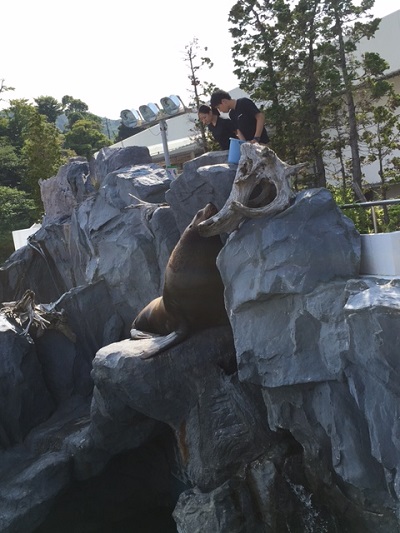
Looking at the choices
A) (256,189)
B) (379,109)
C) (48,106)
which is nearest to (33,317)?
(256,189)

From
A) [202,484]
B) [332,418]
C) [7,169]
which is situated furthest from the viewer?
[7,169]

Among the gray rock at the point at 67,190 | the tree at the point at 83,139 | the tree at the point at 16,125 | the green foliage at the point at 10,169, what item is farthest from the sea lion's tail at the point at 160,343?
the tree at the point at 83,139

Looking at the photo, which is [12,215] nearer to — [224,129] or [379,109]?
[379,109]

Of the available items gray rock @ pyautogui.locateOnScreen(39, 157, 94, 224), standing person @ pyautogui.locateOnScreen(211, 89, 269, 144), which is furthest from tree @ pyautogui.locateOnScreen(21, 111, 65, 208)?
standing person @ pyautogui.locateOnScreen(211, 89, 269, 144)

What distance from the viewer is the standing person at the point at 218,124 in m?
7.88

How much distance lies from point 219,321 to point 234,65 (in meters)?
7.59

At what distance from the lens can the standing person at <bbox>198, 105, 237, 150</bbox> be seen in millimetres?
7879

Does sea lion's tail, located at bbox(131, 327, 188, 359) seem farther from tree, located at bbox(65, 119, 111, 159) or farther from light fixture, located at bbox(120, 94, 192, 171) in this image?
tree, located at bbox(65, 119, 111, 159)

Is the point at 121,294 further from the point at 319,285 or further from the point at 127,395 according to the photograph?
the point at 319,285

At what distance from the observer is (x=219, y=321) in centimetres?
811

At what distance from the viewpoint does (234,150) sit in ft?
25.3

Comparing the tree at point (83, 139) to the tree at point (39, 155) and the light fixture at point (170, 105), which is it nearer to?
the tree at point (39, 155)

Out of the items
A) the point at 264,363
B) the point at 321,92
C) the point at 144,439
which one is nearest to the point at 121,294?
the point at 144,439

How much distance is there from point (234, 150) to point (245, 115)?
1.37 ft
